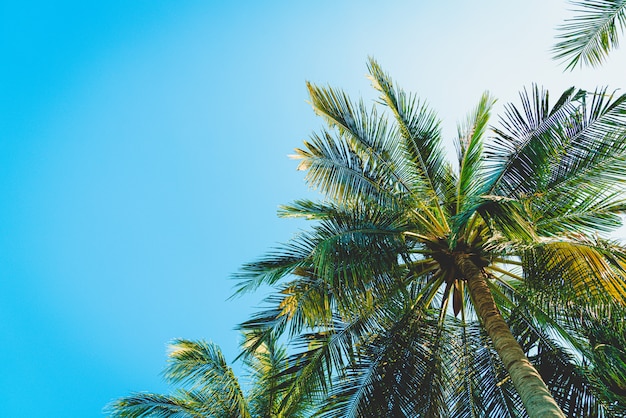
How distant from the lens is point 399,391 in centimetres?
752

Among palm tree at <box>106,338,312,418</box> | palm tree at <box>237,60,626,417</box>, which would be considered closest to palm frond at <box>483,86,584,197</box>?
palm tree at <box>237,60,626,417</box>

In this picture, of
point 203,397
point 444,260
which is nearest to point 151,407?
point 203,397

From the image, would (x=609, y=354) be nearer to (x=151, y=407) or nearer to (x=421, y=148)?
A: (x=421, y=148)

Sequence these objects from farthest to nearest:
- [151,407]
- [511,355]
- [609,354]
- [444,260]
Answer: [151,407] → [444,260] → [609,354] → [511,355]

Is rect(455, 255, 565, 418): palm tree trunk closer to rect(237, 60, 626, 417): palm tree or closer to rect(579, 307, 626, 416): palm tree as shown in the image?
rect(237, 60, 626, 417): palm tree

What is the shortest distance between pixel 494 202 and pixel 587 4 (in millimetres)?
2649

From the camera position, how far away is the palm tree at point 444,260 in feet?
21.7

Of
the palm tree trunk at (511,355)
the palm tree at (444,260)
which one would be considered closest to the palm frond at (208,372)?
the palm tree at (444,260)

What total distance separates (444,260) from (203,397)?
→ 21.0 feet

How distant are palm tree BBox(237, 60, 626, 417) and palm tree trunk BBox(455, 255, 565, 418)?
24 millimetres

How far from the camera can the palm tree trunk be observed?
16.8 ft

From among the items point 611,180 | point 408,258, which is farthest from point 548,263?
point 408,258

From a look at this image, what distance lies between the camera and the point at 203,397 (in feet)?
35.0

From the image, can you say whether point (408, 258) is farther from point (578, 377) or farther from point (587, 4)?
point (587, 4)
